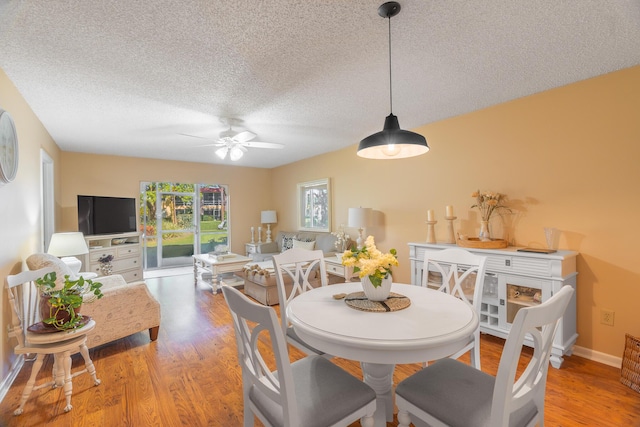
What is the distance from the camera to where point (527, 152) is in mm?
2842

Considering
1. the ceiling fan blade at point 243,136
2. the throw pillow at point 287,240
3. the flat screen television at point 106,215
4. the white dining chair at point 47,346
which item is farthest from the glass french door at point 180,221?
the white dining chair at point 47,346

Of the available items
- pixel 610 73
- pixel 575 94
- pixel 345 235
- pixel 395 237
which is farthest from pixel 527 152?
pixel 345 235

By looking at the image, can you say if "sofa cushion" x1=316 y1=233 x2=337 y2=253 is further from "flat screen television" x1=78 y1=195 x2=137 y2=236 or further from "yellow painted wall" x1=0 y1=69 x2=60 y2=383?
"yellow painted wall" x1=0 y1=69 x2=60 y2=383

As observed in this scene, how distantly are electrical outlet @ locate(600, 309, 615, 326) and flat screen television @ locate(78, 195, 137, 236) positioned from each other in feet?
21.4

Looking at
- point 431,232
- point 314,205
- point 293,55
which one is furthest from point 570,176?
point 314,205

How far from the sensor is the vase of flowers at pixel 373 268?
1.62 metres

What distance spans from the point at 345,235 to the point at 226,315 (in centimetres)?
219

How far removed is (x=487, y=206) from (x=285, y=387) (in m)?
2.81

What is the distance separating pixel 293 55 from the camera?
6.71 feet

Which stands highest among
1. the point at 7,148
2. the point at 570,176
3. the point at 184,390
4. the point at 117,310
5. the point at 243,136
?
the point at 243,136

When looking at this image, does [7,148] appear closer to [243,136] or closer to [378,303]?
[243,136]

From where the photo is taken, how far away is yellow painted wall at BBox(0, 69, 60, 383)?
216 cm

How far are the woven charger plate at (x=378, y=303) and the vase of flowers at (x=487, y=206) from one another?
1658mm

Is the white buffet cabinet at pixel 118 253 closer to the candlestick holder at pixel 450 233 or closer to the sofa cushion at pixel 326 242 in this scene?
the sofa cushion at pixel 326 242
